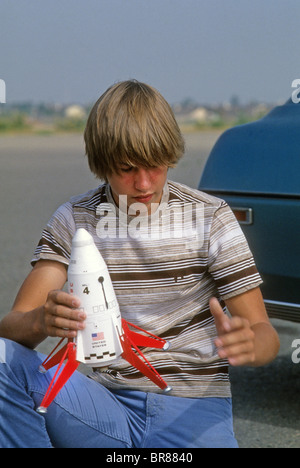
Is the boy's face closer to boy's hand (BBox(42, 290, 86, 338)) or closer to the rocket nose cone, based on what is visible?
the rocket nose cone

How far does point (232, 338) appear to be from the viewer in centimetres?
192

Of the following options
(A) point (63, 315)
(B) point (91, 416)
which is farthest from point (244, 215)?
(A) point (63, 315)

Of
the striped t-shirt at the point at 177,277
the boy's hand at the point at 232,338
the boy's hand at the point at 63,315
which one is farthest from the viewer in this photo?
the striped t-shirt at the point at 177,277

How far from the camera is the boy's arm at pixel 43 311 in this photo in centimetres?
207

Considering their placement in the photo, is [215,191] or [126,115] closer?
[126,115]

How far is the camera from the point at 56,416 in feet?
7.38

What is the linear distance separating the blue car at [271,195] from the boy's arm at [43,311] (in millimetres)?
1169

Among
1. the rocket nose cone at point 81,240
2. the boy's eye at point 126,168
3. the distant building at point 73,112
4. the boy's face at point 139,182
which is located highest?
the boy's eye at point 126,168

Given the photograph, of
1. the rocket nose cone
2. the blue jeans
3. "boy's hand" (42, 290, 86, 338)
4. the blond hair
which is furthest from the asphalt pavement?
the blue jeans

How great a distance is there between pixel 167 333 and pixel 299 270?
1085mm

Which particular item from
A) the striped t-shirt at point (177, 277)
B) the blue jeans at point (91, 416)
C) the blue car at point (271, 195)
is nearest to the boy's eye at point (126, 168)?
the striped t-shirt at point (177, 277)

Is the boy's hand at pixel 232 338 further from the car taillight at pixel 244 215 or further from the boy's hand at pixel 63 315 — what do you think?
the car taillight at pixel 244 215

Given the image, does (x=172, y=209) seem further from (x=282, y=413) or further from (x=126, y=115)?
(x=282, y=413)

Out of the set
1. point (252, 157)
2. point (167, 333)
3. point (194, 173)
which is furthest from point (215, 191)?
point (194, 173)
